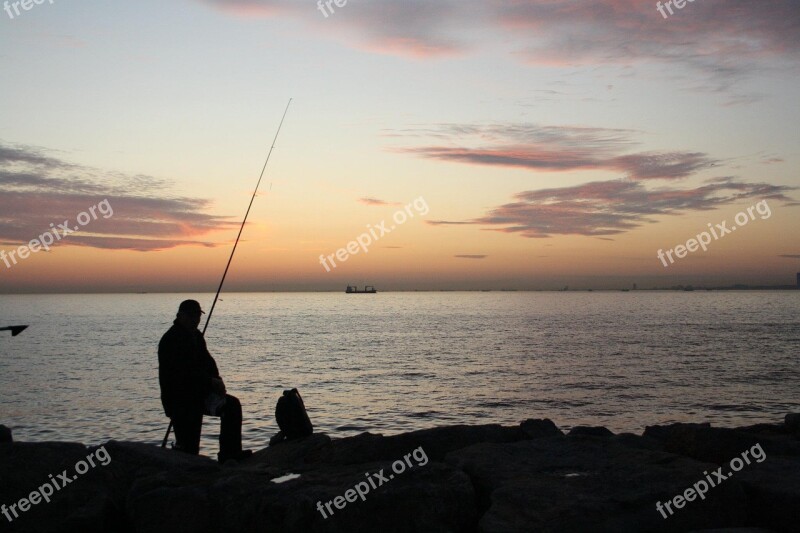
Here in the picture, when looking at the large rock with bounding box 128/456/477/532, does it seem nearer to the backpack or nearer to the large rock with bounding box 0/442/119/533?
the large rock with bounding box 0/442/119/533

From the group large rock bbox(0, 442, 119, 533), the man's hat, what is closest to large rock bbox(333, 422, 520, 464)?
the man's hat

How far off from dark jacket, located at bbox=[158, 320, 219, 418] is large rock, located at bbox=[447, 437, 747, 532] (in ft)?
9.41

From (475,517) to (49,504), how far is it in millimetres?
3524

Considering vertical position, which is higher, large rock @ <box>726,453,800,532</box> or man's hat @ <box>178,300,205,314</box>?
man's hat @ <box>178,300,205,314</box>

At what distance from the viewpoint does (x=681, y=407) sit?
21094mm

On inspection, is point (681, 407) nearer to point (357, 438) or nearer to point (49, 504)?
point (357, 438)

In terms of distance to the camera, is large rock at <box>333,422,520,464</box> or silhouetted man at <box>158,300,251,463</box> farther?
silhouetted man at <box>158,300,251,463</box>

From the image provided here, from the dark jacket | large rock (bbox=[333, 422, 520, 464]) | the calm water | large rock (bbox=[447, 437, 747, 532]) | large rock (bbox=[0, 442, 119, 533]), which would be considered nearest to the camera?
large rock (bbox=[447, 437, 747, 532])

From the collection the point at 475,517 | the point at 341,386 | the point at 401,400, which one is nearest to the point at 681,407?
the point at 401,400

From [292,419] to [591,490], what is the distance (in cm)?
407

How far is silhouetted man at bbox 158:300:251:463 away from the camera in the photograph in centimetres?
712

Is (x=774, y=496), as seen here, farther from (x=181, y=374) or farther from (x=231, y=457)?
(x=181, y=374)

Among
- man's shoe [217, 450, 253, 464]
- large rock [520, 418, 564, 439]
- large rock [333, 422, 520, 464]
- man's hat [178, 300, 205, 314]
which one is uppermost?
man's hat [178, 300, 205, 314]

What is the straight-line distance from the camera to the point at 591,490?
5137 millimetres
